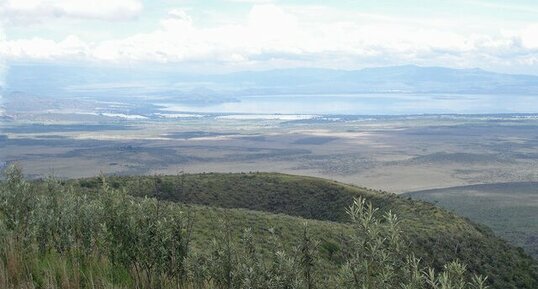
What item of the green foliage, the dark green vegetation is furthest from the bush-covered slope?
the green foliage

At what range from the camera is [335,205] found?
6019cm

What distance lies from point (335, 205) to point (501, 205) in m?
58.7

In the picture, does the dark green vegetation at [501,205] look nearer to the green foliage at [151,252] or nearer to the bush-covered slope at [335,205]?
the bush-covered slope at [335,205]

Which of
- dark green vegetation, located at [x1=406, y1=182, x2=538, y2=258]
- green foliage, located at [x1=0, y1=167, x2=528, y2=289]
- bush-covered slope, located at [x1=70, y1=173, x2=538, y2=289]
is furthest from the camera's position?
dark green vegetation, located at [x1=406, y1=182, x2=538, y2=258]

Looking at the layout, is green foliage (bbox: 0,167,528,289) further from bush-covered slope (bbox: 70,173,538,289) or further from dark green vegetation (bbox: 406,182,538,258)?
dark green vegetation (bbox: 406,182,538,258)

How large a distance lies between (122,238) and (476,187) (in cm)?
12914

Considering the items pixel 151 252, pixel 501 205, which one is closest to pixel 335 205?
pixel 151 252

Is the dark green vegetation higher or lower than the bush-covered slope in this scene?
lower

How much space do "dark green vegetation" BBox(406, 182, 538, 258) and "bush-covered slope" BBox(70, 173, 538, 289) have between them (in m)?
19.7

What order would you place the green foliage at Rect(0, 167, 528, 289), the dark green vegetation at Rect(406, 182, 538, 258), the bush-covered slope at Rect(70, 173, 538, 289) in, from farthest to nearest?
1. the dark green vegetation at Rect(406, 182, 538, 258)
2. the bush-covered slope at Rect(70, 173, 538, 289)
3. the green foliage at Rect(0, 167, 528, 289)

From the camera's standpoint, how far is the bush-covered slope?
43781mm

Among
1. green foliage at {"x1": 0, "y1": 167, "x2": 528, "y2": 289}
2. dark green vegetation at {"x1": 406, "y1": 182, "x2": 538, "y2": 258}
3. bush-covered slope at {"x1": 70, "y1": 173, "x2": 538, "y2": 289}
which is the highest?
green foliage at {"x1": 0, "y1": 167, "x2": 528, "y2": 289}

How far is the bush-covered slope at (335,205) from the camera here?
4378cm

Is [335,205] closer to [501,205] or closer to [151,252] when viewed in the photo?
[151,252]
